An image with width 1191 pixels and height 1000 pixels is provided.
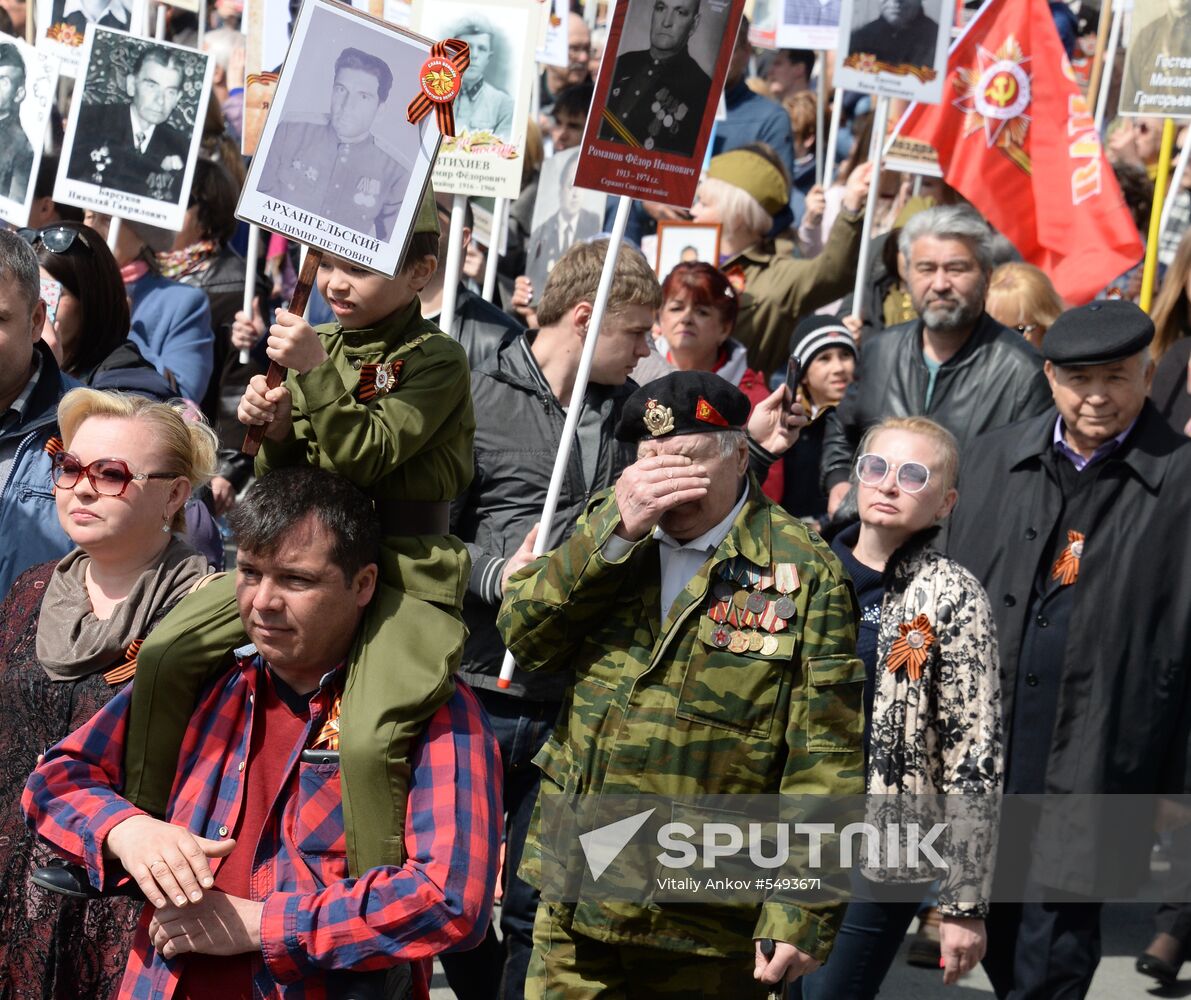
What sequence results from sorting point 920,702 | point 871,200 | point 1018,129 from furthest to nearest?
1. point 1018,129
2. point 871,200
3. point 920,702

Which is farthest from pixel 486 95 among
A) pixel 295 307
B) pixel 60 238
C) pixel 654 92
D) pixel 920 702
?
pixel 295 307

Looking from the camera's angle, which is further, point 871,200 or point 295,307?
point 871,200

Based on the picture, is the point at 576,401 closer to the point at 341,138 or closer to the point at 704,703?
the point at 704,703

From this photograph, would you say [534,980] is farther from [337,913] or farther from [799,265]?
[799,265]

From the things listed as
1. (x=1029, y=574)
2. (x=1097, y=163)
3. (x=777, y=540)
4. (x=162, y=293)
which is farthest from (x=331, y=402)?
(x=1097, y=163)

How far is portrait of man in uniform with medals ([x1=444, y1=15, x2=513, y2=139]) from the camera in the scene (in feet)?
19.9

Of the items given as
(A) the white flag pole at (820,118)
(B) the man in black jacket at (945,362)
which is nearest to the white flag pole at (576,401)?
(B) the man in black jacket at (945,362)

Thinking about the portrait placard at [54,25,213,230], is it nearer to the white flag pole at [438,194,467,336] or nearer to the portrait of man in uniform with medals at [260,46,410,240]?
the white flag pole at [438,194,467,336]

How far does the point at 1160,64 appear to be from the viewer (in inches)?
296

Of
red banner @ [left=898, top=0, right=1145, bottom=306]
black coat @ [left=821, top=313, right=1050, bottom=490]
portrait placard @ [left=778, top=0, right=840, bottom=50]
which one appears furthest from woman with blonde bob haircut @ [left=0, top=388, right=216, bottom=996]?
portrait placard @ [left=778, top=0, right=840, bottom=50]

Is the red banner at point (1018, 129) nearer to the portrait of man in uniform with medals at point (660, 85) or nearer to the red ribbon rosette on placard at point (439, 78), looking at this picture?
the portrait of man in uniform with medals at point (660, 85)

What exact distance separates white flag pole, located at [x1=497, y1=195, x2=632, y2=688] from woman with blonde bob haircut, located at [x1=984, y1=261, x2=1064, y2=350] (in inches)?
124

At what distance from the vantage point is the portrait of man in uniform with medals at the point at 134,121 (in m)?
6.78

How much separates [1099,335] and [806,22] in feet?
15.1
